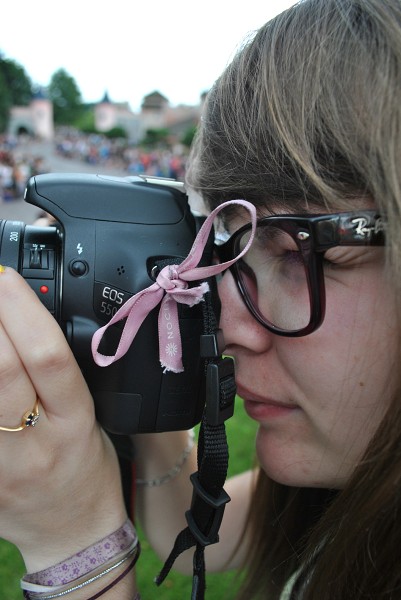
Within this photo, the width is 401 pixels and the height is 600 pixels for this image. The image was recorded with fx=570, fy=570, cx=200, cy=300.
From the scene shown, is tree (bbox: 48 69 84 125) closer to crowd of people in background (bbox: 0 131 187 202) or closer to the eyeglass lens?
crowd of people in background (bbox: 0 131 187 202)

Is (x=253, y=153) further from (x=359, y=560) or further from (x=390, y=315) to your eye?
(x=359, y=560)

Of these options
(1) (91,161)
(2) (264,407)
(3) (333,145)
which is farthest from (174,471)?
(1) (91,161)

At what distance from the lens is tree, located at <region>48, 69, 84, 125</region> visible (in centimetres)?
5006

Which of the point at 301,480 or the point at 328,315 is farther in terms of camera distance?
the point at 301,480

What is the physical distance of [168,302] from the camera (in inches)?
32.7

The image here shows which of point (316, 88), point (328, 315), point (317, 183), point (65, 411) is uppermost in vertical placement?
point (316, 88)

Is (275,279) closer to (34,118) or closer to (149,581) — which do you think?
(149,581)

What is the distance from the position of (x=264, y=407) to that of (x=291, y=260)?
0.78 ft

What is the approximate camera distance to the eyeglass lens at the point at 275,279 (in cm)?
75

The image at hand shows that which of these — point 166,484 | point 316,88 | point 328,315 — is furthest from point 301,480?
point 316,88

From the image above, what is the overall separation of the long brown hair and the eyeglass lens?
5 centimetres

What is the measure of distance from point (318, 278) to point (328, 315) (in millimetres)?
49

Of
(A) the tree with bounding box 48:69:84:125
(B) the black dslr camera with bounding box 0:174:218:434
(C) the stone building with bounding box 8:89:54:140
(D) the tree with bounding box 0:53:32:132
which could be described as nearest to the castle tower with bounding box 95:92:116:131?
(C) the stone building with bounding box 8:89:54:140

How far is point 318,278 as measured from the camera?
0.71m
